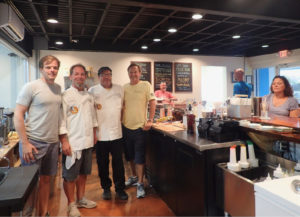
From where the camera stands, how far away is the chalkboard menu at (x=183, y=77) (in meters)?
6.67

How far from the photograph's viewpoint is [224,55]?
7.21 metres

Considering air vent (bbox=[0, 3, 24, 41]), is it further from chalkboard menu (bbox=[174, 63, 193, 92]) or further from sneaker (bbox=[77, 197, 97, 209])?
chalkboard menu (bbox=[174, 63, 193, 92])

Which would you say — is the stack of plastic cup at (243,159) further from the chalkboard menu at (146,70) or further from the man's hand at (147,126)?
the chalkboard menu at (146,70)

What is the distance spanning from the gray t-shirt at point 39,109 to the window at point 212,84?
5.95 meters

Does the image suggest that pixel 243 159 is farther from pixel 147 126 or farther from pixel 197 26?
pixel 197 26

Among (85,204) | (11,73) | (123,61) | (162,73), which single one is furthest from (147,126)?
(162,73)

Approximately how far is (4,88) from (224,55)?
6018mm

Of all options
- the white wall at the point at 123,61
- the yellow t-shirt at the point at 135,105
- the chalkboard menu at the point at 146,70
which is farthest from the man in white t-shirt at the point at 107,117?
the chalkboard menu at the point at 146,70

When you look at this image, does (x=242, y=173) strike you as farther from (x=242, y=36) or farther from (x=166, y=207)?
(x=242, y=36)

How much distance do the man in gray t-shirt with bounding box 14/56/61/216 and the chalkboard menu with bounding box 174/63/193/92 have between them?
4856mm

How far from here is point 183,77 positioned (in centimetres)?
670

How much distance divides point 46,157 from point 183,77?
5.16m

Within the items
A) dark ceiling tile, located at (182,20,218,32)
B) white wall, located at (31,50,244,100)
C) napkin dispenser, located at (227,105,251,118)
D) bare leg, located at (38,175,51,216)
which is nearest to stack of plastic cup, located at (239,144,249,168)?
napkin dispenser, located at (227,105,251,118)

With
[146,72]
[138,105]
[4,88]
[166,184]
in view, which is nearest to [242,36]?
[146,72]
